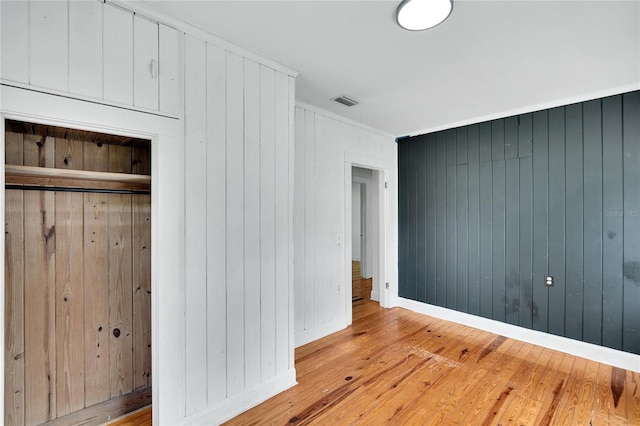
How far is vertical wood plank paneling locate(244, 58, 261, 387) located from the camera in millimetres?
2096

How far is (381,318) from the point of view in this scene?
3.91 meters

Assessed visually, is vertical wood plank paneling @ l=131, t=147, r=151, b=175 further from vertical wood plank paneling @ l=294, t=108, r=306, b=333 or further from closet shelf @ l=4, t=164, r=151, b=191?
vertical wood plank paneling @ l=294, t=108, r=306, b=333

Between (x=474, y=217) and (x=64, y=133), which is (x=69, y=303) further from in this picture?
(x=474, y=217)

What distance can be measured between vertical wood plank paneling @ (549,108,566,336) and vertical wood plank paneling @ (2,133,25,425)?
4.29 meters

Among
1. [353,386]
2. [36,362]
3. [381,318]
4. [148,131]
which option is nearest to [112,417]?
[36,362]

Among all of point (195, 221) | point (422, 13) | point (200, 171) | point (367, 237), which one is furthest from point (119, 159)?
point (367, 237)

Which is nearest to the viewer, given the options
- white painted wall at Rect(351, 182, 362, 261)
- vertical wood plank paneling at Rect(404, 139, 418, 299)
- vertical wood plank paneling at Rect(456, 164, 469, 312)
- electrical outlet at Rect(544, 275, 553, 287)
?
electrical outlet at Rect(544, 275, 553, 287)

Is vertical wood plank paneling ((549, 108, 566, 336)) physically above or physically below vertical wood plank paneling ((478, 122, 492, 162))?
below

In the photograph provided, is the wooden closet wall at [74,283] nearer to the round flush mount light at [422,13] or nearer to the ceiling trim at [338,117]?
the ceiling trim at [338,117]

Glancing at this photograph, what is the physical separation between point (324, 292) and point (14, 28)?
3.07m

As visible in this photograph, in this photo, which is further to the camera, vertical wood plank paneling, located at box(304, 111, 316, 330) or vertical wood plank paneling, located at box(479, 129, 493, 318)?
vertical wood plank paneling, located at box(479, 129, 493, 318)

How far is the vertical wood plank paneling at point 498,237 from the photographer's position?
340 cm

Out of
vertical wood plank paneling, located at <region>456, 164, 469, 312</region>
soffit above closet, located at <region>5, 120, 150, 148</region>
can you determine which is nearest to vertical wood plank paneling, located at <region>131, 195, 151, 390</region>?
soffit above closet, located at <region>5, 120, 150, 148</region>

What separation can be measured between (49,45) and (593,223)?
13.8 feet
